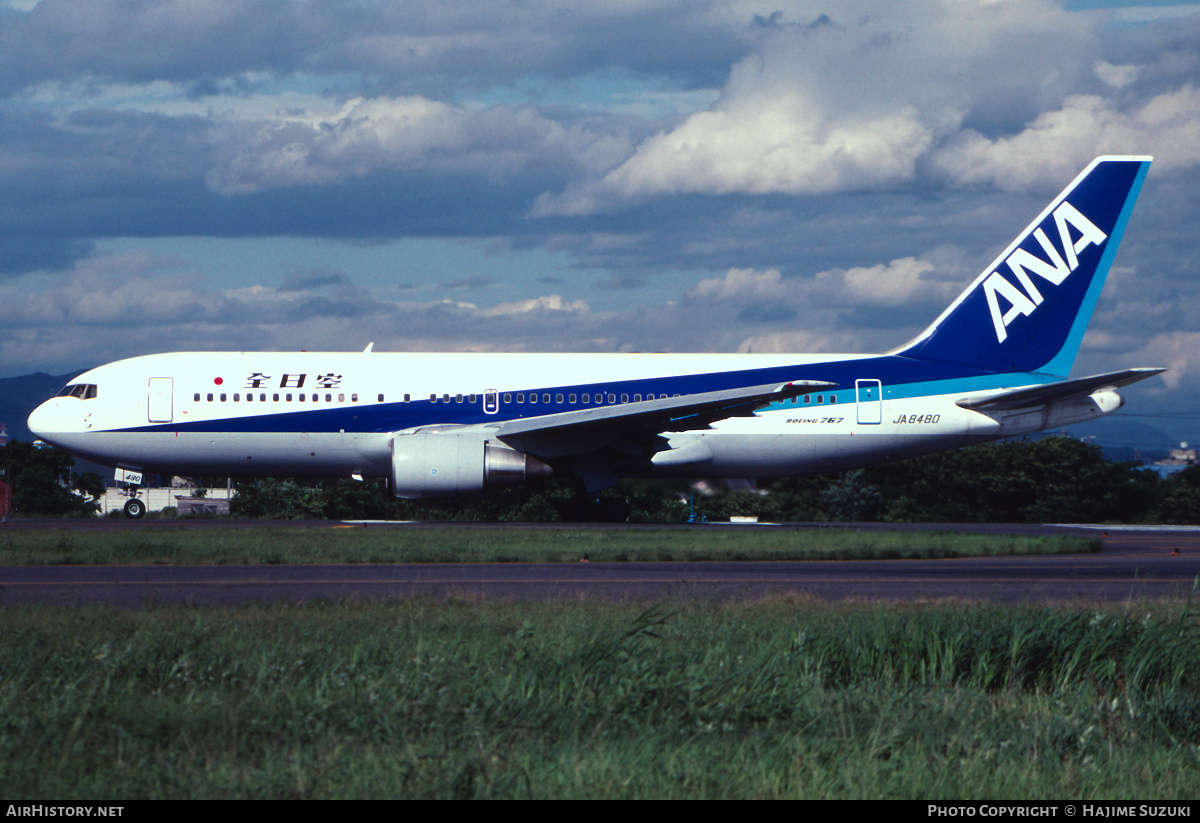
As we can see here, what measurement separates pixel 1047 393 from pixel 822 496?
30.9ft

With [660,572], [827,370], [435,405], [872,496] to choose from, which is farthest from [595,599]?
[872,496]

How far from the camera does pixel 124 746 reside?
6.24 meters

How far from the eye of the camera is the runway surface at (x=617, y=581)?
13148 mm

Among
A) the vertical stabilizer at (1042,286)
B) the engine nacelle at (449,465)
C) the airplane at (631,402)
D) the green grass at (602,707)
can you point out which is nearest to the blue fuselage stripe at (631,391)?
the airplane at (631,402)

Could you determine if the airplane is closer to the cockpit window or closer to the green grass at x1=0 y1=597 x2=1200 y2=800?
the cockpit window

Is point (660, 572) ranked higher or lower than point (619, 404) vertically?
lower

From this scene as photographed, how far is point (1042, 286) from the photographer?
98.0 ft

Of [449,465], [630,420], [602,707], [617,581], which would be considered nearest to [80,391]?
[449,465]

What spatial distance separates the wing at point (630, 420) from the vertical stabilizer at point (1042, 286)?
444cm

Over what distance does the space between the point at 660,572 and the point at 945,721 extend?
936 cm

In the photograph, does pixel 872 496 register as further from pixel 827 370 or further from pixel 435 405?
pixel 435 405

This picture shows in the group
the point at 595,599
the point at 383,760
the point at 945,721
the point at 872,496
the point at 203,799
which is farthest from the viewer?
the point at 872,496

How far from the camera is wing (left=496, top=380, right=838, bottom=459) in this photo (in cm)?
2589

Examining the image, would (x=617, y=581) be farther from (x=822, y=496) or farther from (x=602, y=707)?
(x=822, y=496)
